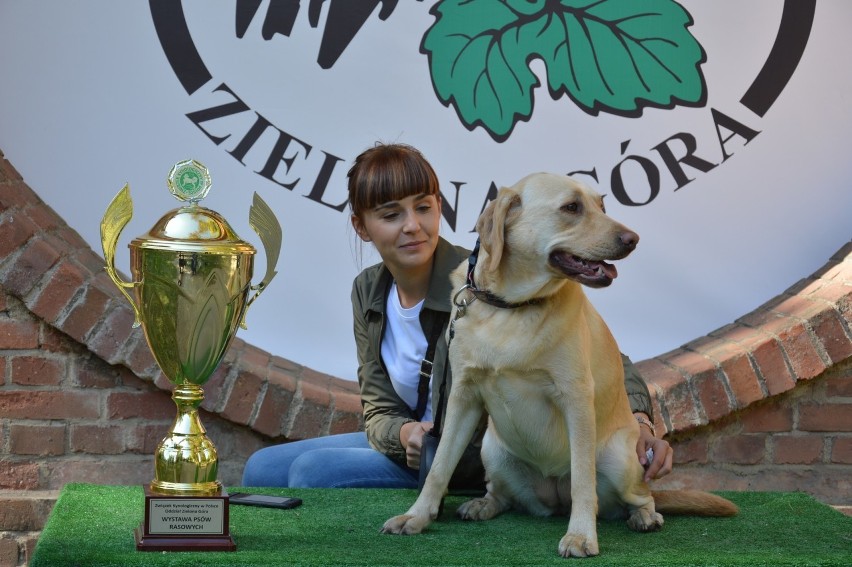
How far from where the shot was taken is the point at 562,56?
325 centimetres

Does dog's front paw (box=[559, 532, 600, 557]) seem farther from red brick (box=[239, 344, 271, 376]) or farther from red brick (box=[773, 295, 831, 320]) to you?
red brick (box=[773, 295, 831, 320])

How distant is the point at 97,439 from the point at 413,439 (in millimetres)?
1163

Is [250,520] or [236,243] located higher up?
[236,243]

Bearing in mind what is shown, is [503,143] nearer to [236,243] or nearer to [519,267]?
[519,267]

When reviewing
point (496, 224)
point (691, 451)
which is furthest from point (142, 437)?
point (691, 451)

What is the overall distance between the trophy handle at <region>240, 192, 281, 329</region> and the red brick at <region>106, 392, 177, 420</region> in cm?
125

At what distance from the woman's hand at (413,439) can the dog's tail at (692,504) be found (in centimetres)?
57

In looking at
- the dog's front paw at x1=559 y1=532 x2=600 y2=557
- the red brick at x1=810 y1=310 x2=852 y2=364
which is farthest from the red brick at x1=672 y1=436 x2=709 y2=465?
the dog's front paw at x1=559 y1=532 x2=600 y2=557

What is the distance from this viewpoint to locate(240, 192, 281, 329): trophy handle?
6.27 ft

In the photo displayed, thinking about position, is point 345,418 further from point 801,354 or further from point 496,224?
point 801,354

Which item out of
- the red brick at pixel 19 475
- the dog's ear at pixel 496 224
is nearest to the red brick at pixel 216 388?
the red brick at pixel 19 475

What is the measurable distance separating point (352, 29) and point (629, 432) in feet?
5.50

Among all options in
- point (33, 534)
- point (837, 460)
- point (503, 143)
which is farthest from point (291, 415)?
point (837, 460)

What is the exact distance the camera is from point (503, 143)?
324 cm
